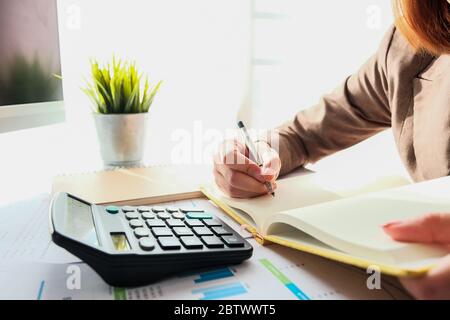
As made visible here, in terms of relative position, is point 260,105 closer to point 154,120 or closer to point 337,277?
point 154,120

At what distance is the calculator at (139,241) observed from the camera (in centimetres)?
31

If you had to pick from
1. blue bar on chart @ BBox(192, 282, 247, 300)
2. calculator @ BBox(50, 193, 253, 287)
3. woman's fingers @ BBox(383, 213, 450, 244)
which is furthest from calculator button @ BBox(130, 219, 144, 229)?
woman's fingers @ BBox(383, 213, 450, 244)

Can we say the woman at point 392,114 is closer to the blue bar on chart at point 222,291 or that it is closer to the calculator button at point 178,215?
the calculator button at point 178,215

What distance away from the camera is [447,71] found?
0.61m

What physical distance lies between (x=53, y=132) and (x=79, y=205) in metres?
0.66

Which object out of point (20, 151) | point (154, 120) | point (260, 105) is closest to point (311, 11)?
point (260, 105)

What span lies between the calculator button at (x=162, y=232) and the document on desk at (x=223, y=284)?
5 cm

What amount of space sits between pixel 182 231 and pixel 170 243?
38mm

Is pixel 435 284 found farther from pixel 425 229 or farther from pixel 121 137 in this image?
pixel 121 137

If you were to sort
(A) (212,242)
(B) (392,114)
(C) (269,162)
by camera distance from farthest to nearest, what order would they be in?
(B) (392,114) < (C) (269,162) < (A) (212,242)

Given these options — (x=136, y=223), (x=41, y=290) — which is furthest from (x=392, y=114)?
(x=41, y=290)

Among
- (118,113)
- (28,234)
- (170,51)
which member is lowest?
(28,234)

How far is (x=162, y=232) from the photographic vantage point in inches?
15.1
